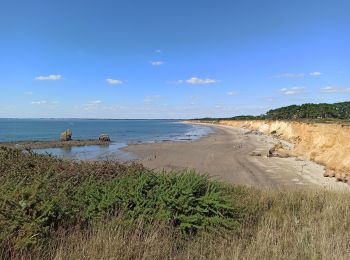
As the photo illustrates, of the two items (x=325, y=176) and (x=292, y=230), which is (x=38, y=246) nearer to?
(x=292, y=230)

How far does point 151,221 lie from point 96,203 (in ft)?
3.76

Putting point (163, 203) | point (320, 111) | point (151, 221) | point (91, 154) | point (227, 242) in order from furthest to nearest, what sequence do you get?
1. point (320, 111)
2. point (91, 154)
3. point (163, 203)
4. point (151, 221)
5. point (227, 242)

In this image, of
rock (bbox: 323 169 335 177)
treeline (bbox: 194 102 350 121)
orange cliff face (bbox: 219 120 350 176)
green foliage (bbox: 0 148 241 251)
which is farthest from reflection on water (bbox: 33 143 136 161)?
treeline (bbox: 194 102 350 121)

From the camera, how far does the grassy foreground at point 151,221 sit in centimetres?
531

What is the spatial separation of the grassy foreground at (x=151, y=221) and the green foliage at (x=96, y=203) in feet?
0.05

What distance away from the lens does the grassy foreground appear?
17.4 ft

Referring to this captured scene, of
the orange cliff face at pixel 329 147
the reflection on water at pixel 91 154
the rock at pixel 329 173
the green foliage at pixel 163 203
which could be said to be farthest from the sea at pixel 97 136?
the orange cliff face at pixel 329 147

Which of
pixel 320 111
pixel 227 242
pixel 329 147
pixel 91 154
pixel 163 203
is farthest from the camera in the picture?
pixel 320 111

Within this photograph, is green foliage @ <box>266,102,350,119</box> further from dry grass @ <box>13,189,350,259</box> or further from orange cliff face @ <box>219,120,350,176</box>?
dry grass @ <box>13,189,350,259</box>

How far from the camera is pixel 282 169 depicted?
2545 centimetres

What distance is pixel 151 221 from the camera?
21.3 ft

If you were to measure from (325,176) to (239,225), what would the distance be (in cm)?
1719

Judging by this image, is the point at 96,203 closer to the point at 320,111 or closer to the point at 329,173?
the point at 329,173

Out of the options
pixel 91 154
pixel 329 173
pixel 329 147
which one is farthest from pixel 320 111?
pixel 329 173
